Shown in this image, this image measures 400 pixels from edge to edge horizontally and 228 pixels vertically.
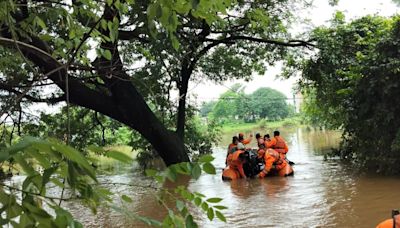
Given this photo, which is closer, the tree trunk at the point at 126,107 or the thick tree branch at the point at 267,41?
the tree trunk at the point at 126,107

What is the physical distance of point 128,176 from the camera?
63.0 feet

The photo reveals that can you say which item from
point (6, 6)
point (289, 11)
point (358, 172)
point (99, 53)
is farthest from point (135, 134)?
point (6, 6)

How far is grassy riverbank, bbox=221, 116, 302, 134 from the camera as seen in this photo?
56031 mm

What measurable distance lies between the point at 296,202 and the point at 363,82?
4286 millimetres

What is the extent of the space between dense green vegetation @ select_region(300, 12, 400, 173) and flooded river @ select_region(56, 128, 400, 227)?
88 centimetres

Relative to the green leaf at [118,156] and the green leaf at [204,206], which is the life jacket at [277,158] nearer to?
the green leaf at [204,206]

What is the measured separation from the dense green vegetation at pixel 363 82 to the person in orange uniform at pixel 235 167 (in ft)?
10.6

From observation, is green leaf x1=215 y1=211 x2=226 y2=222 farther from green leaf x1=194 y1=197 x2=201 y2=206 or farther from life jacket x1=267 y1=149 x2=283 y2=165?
A: life jacket x1=267 y1=149 x2=283 y2=165

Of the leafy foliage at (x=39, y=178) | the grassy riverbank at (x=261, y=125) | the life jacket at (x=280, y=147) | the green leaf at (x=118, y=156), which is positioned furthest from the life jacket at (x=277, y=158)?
the grassy riverbank at (x=261, y=125)

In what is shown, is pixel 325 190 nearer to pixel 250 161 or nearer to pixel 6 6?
pixel 250 161

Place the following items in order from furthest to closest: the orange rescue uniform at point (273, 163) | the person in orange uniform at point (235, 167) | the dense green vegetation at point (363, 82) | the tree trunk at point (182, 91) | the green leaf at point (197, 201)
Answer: the tree trunk at point (182, 91)
the person in orange uniform at point (235, 167)
the orange rescue uniform at point (273, 163)
the dense green vegetation at point (363, 82)
the green leaf at point (197, 201)

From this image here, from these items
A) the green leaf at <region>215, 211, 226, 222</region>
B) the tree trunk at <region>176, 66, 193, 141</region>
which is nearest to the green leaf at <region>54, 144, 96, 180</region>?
the green leaf at <region>215, 211, 226, 222</region>

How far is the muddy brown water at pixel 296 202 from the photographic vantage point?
8.68 m

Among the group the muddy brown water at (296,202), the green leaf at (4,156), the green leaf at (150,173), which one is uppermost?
the green leaf at (4,156)
